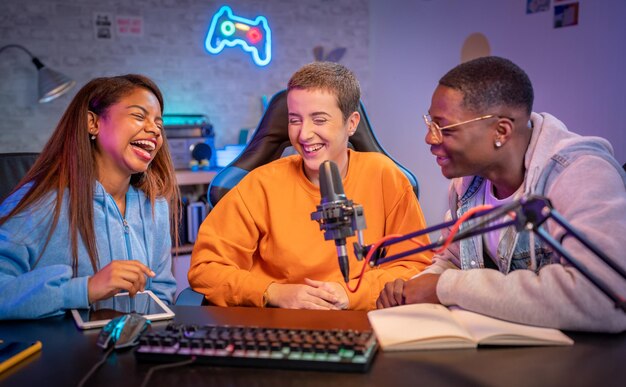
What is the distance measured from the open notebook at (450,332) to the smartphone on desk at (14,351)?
0.66 metres

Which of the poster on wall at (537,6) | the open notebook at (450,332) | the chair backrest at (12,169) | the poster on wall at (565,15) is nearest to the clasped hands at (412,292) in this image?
the open notebook at (450,332)

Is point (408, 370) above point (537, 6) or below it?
below

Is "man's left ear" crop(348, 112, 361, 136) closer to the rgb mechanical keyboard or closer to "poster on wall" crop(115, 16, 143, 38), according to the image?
the rgb mechanical keyboard

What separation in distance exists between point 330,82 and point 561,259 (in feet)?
3.04

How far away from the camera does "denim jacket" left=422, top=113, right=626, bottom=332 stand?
126 centimetres

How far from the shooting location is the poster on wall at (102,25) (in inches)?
193

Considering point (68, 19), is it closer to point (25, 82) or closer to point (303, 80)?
point (25, 82)

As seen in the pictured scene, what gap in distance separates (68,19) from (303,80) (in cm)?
341

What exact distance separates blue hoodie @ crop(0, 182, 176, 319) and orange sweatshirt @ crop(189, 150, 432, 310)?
14 cm

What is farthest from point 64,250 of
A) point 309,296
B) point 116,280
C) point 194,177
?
point 194,177

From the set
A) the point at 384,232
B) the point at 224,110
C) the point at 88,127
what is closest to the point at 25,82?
the point at 224,110

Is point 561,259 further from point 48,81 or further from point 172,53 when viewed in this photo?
point 172,53

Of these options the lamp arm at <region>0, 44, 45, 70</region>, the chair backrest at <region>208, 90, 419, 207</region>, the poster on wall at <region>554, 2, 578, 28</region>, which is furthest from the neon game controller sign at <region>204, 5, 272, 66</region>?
the chair backrest at <region>208, 90, 419, 207</region>

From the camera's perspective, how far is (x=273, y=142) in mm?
2449
